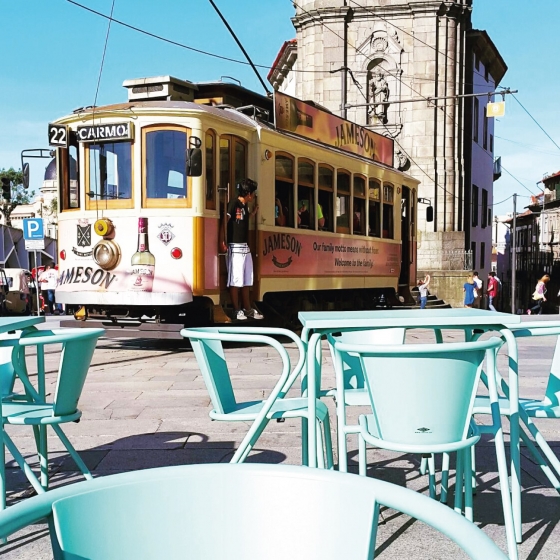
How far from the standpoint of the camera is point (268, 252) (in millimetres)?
11711

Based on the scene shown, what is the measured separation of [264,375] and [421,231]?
22558 millimetres

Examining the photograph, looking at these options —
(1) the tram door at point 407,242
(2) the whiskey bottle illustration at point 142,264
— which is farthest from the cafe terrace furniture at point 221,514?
(1) the tram door at point 407,242

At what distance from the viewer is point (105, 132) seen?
421 inches

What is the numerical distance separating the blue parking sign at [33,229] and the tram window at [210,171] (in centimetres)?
784

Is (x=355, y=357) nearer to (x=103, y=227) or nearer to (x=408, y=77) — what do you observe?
(x=103, y=227)

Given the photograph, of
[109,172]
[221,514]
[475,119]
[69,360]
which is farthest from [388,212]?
[475,119]

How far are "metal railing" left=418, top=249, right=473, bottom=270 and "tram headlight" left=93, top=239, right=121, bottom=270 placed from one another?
2063 centimetres

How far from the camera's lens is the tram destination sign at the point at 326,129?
1248 cm

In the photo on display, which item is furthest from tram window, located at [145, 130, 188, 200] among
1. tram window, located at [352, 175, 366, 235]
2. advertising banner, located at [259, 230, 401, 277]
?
tram window, located at [352, 175, 366, 235]

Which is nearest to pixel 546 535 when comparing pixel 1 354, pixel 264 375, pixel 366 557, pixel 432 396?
pixel 432 396

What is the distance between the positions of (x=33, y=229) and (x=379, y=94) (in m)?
17.1

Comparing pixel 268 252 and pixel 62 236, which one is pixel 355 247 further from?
pixel 62 236

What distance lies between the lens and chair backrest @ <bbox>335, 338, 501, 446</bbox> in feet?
9.31

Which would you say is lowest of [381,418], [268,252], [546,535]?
[546,535]
